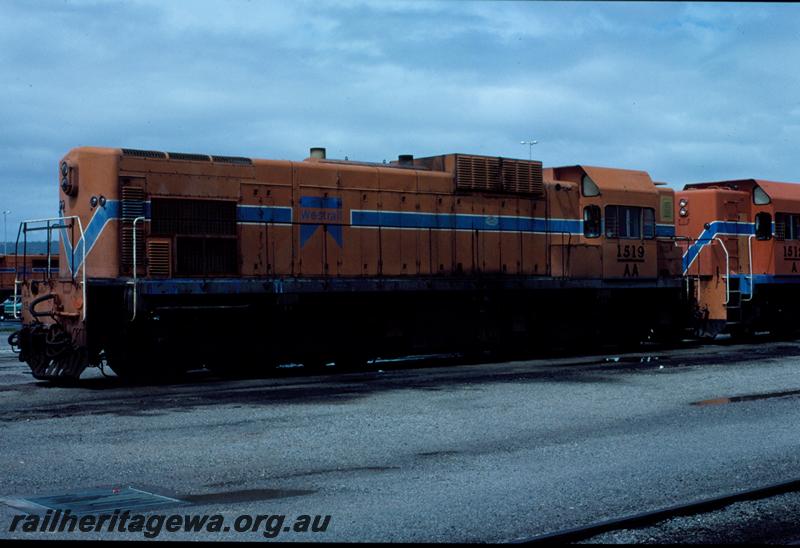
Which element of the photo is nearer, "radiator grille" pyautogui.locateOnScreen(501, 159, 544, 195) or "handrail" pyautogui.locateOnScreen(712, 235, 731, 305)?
"radiator grille" pyautogui.locateOnScreen(501, 159, 544, 195)

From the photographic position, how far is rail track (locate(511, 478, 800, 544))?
5.91 meters

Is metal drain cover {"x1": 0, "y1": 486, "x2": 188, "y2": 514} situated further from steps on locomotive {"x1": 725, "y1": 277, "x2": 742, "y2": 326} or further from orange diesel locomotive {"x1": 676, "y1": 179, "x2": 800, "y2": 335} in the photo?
steps on locomotive {"x1": 725, "y1": 277, "x2": 742, "y2": 326}

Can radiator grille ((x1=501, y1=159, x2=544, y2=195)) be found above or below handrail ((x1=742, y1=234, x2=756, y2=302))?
above

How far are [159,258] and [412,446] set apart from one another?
7698 millimetres

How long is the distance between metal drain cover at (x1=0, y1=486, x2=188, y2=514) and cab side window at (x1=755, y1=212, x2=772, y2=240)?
21.0m

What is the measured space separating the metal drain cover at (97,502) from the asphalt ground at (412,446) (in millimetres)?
153

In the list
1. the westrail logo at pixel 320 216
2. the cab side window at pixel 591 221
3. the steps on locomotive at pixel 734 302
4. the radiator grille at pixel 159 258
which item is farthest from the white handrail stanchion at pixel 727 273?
the radiator grille at pixel 159 258

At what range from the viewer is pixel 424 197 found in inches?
734

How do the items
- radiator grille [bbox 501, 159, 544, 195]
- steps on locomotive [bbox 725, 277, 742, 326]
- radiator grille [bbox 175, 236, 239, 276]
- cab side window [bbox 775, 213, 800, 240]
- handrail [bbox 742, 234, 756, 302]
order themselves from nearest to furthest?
radiator grille [bbox 175, 236, 239, 276] → radiator grille [bbox 501, 159, 544, 195] → steps on locomotive [bbox 725, 277, 742, 326] → handrail [bbox 742, 234, 756, 302] → cab side window [bbox 775, 213, 800, 240]

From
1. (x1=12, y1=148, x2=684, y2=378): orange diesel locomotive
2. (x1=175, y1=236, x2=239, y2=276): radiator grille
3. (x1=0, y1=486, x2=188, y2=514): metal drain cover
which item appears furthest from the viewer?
(x1=175, y1=236, x2=239, y2=276): radiator grille

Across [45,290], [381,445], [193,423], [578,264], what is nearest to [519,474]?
[381,445]

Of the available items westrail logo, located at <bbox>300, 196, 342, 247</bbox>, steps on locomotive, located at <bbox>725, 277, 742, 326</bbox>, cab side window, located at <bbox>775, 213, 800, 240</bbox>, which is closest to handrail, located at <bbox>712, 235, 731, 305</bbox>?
steps on locomotive, located at <bbox>725, 277, 742, 326</bbox>

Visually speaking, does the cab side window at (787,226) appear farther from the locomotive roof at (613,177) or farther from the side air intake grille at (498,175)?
the side air intake grille at (498,175)

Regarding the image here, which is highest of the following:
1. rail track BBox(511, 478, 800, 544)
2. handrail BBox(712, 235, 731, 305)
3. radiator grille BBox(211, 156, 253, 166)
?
radiator grille BBox(211, 156, 253, 166)
